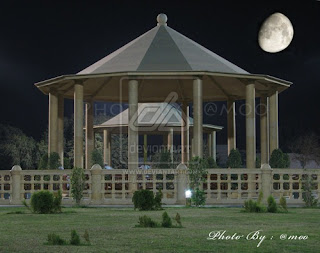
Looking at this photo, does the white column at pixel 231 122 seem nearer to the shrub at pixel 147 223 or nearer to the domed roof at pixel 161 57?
the domed roof at pixel 161 57

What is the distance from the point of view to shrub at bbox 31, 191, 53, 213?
Answer: 19500 mm

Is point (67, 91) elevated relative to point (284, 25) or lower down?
lower down

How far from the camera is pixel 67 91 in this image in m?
33.4

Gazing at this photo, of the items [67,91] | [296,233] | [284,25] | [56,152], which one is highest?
[284,25]

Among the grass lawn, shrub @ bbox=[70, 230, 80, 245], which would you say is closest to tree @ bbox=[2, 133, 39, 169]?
the grass lawn

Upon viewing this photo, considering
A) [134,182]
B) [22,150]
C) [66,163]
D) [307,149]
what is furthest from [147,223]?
[307,149]

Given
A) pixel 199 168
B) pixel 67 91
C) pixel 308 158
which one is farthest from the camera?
pixel 308 158

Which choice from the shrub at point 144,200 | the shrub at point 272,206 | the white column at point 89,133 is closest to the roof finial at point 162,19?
the white column at point 89,133

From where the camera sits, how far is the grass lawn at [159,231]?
1123cm

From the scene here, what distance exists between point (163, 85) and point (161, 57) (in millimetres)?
5385

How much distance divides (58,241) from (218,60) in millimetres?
20464

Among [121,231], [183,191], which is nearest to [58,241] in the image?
[121,231]

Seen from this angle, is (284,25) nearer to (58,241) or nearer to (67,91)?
(67,91)

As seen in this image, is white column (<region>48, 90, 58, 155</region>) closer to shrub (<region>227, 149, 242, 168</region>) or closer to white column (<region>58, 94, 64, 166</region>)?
white column (<region>58, 94, 64, 166</region>)
